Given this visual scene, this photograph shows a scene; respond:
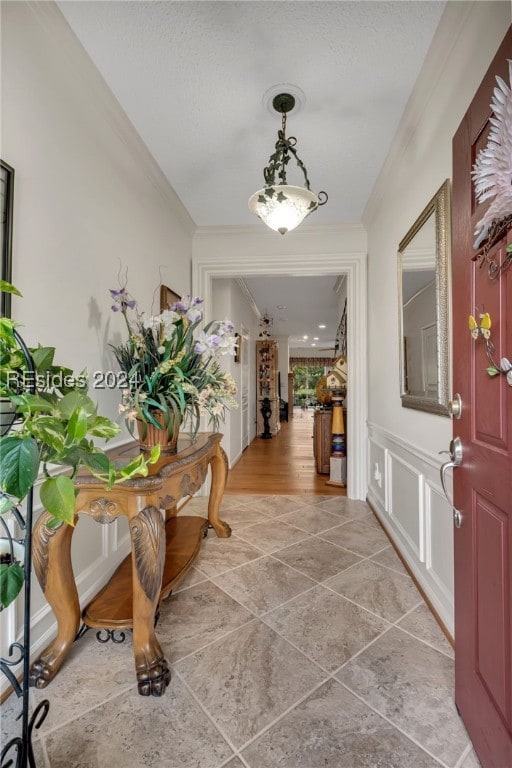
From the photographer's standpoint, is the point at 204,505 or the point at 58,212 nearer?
the point at 58,212

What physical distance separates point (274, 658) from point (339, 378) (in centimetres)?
345

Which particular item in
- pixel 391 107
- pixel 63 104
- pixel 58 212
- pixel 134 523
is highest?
pixel 391 107

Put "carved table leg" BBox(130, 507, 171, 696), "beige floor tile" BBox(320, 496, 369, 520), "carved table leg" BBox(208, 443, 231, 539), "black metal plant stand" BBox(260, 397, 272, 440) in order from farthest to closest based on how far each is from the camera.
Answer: "black metal plant stand" BBox(260, 397, 272, 440) → "beige floor tile" BBox(320, 496, 369, 520) → "carved table leg" BBox(208, 443, 231, 539) → "carved table leg" BBox(130, 507, 171, 696)

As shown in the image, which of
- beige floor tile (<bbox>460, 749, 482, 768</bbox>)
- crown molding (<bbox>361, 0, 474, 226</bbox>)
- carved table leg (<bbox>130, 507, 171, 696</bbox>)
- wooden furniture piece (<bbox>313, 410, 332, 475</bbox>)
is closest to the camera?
beige floor tile (<bbox>460, 749, 482, 768</bbox>)

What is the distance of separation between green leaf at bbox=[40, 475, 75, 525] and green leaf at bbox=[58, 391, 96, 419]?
0.14 m

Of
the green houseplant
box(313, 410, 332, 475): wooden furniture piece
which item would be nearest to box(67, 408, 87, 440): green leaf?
the green houseplant

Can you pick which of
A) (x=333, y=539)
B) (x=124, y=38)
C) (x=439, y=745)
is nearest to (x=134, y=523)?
(x=439, y=745)

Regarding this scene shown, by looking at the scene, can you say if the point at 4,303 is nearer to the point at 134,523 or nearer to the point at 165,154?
the point at 134,523

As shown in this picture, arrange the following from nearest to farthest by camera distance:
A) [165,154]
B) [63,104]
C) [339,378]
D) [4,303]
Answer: [4,303], [63,104], [165,154], [339,378]

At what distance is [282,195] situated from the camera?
1882 mm

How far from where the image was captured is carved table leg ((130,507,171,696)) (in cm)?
Answer: 128

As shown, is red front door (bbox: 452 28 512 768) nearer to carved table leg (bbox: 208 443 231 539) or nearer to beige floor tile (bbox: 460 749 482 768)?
beige floor tile (bbox: 460 749 482 768)

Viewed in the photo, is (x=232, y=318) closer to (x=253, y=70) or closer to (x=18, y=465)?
(x=253, y=70)

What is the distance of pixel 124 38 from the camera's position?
154cm
